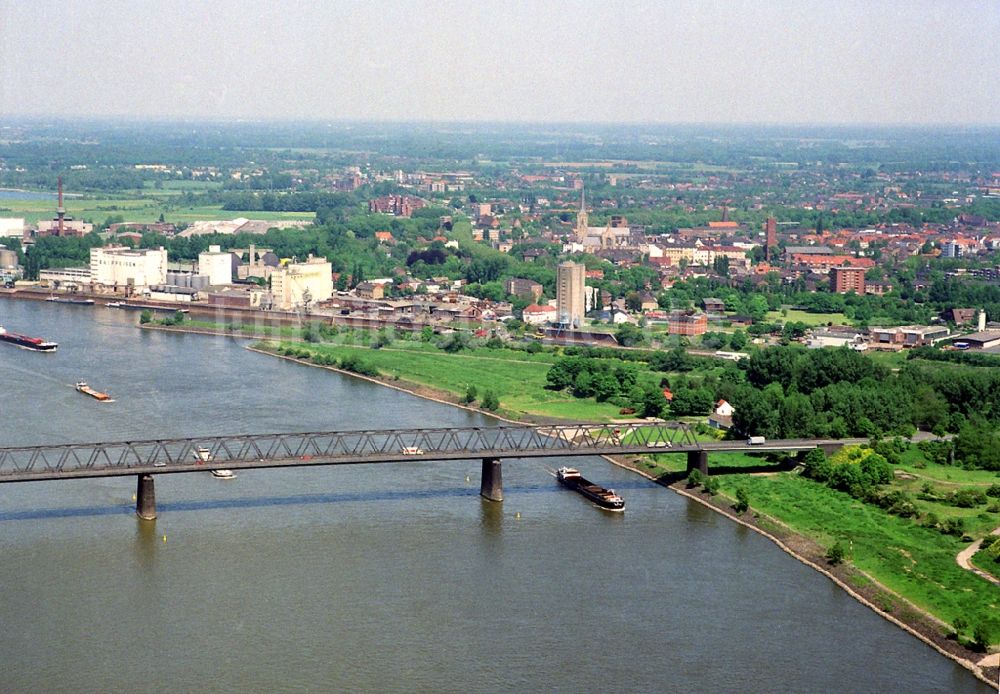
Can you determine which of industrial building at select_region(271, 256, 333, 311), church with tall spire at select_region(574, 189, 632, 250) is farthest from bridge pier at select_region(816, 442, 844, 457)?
church with tall spire at select_region(574, 189, 632, 250)

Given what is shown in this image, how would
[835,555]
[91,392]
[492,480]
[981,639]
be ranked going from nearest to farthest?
[981,639] → [835,555] → [492,480] → [91,392]

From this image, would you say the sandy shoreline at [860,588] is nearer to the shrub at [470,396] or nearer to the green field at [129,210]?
the shrub at [470,396]

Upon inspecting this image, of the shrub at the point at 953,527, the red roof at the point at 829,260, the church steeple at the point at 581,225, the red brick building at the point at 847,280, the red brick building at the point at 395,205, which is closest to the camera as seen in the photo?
the shrub at the point at 953,527

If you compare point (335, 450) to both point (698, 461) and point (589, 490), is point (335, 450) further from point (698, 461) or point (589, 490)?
point (698, 461)

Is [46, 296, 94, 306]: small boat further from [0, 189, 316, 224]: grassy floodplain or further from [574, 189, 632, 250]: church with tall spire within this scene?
[574, 189, 632, 250]: church with tall spire

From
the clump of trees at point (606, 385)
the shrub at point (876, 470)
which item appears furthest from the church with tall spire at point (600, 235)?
the shrub at point (876, 470)

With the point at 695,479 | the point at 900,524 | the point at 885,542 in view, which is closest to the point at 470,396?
the point at 695,479
